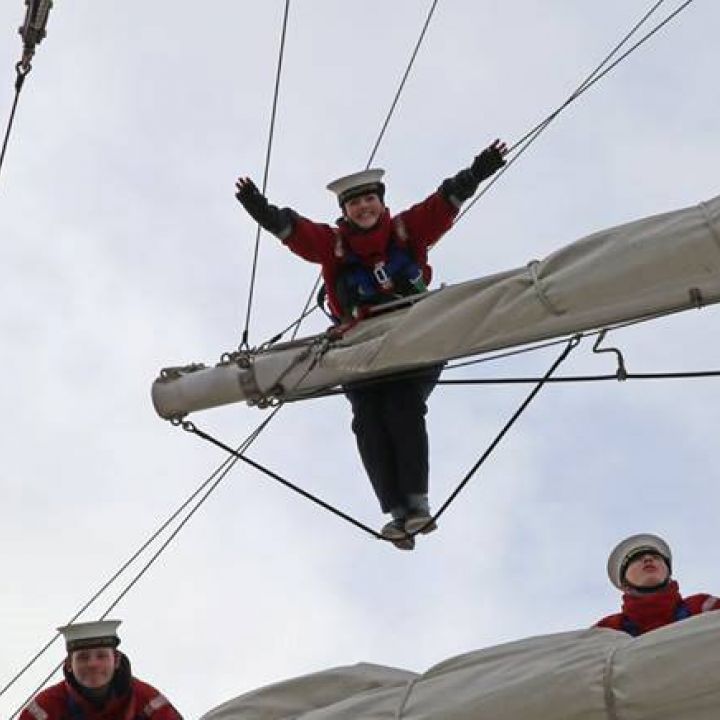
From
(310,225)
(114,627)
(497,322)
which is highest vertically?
(310,225)

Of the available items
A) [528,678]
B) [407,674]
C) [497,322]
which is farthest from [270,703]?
[497,322]

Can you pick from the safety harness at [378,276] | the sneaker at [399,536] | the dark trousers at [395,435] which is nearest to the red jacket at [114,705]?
the sneaker at [399,536]

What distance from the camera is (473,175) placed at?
11.0 m

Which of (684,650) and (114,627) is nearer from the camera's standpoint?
(684,650)

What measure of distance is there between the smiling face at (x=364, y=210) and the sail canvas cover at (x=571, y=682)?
2.91 metres

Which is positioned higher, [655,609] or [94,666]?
[94,666]

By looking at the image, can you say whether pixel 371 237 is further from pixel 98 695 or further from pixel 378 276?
pixel 98 695

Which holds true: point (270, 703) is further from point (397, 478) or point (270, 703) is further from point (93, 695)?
point (397, 478)

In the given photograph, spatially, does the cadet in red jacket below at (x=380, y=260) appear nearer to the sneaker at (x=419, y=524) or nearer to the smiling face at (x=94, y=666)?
the sneaker at (x=419, y=524)

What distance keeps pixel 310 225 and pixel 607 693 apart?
12.3 ft

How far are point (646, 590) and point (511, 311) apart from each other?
1345 mm

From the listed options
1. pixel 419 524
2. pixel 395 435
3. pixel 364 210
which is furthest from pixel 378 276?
pixel 419 524

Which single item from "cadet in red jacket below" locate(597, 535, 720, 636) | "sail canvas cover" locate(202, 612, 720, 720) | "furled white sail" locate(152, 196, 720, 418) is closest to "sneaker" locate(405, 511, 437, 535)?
"furled white sail" locate(152, 196, 720, 418)

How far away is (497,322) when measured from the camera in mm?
10203
